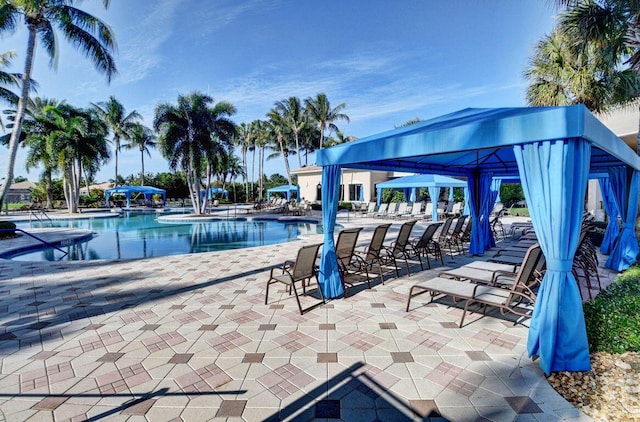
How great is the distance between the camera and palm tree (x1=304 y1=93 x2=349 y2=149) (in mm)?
34156

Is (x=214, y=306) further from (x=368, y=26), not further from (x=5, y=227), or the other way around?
(x=368, y=26)

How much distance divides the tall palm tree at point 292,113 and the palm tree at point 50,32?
21040 mm

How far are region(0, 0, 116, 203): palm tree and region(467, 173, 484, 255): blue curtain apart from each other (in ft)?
52.3

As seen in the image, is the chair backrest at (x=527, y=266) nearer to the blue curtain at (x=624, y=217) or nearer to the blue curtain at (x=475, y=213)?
the blue curtain at (x=624, y=217)

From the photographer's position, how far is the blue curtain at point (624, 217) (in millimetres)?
6852

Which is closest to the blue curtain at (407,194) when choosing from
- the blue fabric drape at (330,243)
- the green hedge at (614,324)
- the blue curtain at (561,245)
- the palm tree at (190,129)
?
the palm tree at (190,129)

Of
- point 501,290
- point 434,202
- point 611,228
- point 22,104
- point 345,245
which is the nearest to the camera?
point 501,290

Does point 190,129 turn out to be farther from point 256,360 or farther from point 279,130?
point 256,360

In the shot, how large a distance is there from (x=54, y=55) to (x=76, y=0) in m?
2.57

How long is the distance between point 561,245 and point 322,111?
109 ft

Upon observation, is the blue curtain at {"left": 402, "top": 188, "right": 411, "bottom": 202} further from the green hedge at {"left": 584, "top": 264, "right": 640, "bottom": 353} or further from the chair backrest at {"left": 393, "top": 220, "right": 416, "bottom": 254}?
the green hedge at {"left": 584, "top": 264, "right": 640, "bottom": 353}

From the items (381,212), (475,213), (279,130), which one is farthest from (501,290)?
(279,130)

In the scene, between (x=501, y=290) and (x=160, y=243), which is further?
(x=160, y=243)

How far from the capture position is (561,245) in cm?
293
